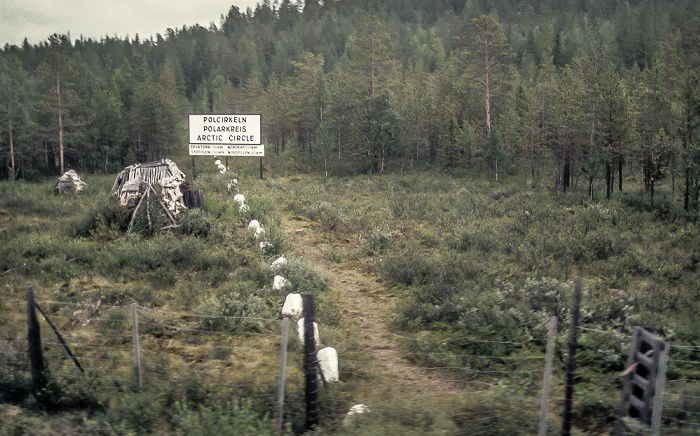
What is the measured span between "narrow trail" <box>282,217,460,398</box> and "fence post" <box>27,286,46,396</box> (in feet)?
13.8

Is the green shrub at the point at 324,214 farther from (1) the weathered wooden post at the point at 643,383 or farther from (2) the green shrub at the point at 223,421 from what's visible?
(1) the weathered wooden post at the point at 643,383

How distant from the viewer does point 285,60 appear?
97.3 metres

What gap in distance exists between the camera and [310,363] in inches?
208

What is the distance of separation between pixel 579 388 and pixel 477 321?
2.38m

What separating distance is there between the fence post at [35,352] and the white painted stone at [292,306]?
4.25 meters

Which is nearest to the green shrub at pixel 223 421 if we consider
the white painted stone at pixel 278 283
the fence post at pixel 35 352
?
the fence post at pixel 35 352

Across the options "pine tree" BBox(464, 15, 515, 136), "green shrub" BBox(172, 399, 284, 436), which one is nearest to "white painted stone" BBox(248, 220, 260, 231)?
"green shrub" BBox(172, 399, 284, 436)

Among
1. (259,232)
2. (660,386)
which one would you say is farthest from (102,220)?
(660,386)

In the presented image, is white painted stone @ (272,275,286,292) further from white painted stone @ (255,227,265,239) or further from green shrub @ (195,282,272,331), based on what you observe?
white painted stone @ (255,227,265,239)

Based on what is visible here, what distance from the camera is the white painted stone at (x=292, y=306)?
31.0 feet

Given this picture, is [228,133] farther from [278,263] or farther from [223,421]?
[223,421]

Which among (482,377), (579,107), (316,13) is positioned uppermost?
(316,13)

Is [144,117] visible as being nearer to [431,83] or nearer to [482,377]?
[431,83]

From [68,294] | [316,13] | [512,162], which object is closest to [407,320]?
[68,294]
